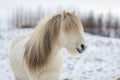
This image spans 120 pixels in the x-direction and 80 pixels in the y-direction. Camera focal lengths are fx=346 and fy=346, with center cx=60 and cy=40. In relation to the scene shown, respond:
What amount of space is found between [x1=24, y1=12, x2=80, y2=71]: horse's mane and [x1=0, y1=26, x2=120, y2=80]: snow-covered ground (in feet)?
11.1

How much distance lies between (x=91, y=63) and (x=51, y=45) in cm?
669

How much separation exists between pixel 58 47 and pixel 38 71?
0.44 m

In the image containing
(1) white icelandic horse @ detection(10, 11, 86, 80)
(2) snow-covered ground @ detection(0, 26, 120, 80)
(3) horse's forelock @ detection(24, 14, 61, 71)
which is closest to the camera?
(1) white icelandic horse @ detection(10, 11, 86, 80)

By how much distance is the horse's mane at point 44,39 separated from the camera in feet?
14.5

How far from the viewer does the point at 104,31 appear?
24672 millimetres

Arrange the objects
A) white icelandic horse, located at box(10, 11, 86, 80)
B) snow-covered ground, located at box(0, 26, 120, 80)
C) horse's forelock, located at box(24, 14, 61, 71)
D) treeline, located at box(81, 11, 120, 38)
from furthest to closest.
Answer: treeline, located at box(81, 11, 120, 38) < snow-covered ground, located at box(0, 26, 120, 80) < horse's forelock, located at box(24, 14, 61, 71) < white icelandic horse, located at box(10, 11, 86, 80)

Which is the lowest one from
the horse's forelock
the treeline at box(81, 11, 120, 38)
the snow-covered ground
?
the treeline at box(81, 11, 120, 38)

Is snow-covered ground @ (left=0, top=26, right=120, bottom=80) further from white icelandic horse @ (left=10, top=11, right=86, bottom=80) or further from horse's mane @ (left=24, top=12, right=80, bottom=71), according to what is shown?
horse's mane @ (left=24, top=12, right=80, bottom=71)

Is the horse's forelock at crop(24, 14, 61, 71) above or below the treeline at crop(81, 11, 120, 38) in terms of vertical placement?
above

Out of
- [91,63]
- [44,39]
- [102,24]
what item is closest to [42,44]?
[44,39]

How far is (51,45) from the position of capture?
4.62 metres

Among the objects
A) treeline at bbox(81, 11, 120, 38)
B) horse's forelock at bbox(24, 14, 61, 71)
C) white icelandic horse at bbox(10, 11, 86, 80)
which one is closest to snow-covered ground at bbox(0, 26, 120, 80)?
white icelandic horse at bbox(10, 11, 86, 80)

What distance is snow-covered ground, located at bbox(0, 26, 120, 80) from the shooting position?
29.8ft

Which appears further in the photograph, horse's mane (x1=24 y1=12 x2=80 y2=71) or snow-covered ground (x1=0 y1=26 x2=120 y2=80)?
snow-covered ground (x1=0 y1=26 x2=120 y2=80)
